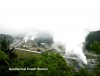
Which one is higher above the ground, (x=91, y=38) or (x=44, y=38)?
(x=44, y=38)

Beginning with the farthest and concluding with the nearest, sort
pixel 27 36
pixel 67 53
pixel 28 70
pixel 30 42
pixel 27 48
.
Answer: pixel 27 36 < pixel 30 42 < pixel 27 48 < pixel 67 53 < pixel 28 70

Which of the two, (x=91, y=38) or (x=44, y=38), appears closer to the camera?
(x=91, y=38)

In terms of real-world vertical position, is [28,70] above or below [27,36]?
below

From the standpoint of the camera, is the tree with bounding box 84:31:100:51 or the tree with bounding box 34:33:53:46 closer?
the tree with bounding box 84:31:100:51

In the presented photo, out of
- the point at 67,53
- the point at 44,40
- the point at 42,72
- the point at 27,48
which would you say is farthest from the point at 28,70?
the point at 44,40

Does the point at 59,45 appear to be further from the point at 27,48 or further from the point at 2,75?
the point at 2,75

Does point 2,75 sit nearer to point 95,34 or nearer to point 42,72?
point 42,72

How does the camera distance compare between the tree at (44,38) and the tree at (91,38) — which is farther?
the tree at (44,38)

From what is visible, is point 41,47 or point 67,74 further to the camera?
point 41,47

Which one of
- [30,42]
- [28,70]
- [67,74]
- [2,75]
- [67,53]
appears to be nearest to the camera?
[2,75]
